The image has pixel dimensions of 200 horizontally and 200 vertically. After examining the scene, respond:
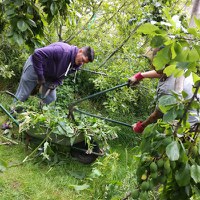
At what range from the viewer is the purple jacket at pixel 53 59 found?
4355 millimetres

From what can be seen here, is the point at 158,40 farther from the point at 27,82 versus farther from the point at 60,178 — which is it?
the point at 27,82

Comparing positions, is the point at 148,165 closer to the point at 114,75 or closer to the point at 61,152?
the point at 61,152

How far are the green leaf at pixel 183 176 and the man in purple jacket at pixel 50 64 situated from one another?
3.22 m

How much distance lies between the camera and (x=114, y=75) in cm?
520

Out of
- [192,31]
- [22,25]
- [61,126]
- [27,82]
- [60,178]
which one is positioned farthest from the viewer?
[27,82]

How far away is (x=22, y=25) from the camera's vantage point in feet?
6.69

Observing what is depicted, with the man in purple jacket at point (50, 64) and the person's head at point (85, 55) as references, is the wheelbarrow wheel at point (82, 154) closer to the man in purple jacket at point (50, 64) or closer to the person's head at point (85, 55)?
the man in purple jacket at point (50, 64)

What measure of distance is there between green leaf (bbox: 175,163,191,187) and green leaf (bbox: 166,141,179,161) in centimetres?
13

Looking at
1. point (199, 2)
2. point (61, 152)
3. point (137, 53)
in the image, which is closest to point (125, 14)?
point (137, 53)

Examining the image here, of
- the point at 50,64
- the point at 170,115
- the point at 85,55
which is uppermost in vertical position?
the point at 170,115

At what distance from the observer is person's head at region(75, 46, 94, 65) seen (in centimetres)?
440

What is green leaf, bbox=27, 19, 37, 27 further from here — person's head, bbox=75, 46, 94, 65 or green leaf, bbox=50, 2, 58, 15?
person's head, bbox=75, 46, 94, 65

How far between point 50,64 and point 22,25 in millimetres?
2469

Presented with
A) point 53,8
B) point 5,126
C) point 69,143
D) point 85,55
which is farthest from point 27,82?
point 53,8
